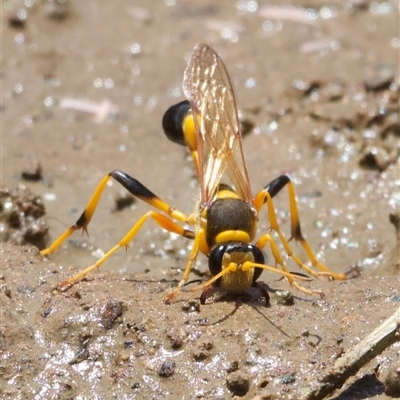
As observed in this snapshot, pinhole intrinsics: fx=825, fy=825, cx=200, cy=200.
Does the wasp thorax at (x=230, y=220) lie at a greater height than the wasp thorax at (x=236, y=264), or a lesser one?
greater

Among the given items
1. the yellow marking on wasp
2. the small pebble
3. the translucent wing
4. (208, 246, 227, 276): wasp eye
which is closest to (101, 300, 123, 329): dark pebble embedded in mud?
(208, 246, 227, 276): wasp eye

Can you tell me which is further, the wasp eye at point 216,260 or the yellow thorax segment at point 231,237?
the yellow thorax segment at point 231,237

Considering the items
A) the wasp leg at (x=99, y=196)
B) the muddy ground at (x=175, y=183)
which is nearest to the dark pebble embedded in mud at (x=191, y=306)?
the muddy ground at (x=175, y=183)

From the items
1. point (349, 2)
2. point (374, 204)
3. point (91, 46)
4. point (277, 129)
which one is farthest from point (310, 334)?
point (349, 2)

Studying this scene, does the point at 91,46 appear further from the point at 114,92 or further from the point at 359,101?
the point at 359,101

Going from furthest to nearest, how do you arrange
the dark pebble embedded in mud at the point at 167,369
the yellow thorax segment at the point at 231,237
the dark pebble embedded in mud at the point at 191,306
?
the yellow thorax segment at the point at 231,237 → the dark pebble embedded in mud at the point at 191,306 → the dark pebble embedded in mud at the point at 167,369

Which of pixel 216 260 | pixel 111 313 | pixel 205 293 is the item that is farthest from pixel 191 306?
pixel 111 313

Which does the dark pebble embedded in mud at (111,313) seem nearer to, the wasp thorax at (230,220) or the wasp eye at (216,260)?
the wasp eye at (216,260)

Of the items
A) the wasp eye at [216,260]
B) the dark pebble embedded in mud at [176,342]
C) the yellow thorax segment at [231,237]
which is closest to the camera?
the dark pebble embedded in mud at [176,342]
